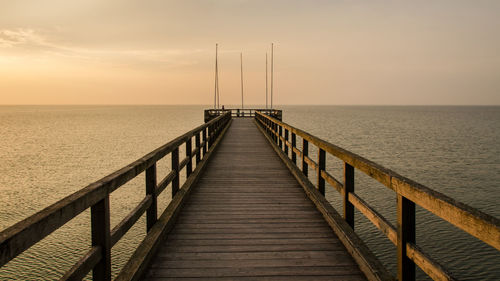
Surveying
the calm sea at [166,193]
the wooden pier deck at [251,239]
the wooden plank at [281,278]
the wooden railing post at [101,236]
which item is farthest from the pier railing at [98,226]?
the calm sea at [166,193]

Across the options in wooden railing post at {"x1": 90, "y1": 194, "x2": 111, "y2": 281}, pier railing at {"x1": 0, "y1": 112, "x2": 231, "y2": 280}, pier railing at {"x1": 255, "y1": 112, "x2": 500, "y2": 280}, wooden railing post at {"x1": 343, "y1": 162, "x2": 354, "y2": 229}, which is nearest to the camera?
pier railing at {"x1": 0, "y1": 112, "x2": 231, "y2": 280}

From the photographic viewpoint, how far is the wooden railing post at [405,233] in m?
2.59

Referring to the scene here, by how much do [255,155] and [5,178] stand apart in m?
19.6

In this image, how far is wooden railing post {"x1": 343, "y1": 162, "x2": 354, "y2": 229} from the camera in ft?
13.3

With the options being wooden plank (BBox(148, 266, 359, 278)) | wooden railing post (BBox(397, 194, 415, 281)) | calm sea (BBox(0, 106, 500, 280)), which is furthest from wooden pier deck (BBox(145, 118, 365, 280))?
calm sea (BBox(0, 106, 500, 280))

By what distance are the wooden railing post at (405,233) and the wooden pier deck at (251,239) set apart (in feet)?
2.08

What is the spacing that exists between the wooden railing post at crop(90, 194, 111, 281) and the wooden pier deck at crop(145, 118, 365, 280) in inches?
27.3

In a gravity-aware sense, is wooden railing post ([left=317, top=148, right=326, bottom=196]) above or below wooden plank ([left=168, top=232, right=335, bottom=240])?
above

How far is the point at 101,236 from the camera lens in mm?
2496

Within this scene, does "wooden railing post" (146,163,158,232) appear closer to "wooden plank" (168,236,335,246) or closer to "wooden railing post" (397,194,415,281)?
"wooden plank" (168,236,335,246)

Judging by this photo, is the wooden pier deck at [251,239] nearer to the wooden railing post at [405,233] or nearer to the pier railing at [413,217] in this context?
the pier railing at [413,217]

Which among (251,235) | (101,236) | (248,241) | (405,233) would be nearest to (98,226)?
(101,236)

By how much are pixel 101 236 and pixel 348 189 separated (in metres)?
2.80

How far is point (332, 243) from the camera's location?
3947 millimetres
